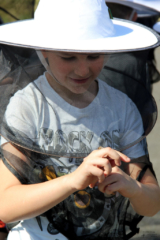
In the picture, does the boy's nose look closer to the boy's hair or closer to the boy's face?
the boy's face

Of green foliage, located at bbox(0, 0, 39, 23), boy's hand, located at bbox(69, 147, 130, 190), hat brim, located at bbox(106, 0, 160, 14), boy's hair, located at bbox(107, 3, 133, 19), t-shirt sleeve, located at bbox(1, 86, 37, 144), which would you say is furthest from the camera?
green foliage, located at bbox(0, 0, 39, 23)

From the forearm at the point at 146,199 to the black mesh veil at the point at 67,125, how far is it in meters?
0.09

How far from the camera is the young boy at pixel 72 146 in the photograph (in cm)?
98

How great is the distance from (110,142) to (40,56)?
0.42 m

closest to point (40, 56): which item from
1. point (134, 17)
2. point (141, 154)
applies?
point (141, 154)

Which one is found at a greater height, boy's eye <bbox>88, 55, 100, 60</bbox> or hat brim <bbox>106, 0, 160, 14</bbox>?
boy's eye <bbox>88, 55, 100, 60</bbox>

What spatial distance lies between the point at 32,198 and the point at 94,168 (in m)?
0.27

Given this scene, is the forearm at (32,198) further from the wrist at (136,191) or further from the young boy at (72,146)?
the wrist at (136,191)

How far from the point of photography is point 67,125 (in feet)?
3.58

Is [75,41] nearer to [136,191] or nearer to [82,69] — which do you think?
[82,69]

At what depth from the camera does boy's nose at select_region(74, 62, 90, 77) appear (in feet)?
3.27

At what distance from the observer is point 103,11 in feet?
3.44

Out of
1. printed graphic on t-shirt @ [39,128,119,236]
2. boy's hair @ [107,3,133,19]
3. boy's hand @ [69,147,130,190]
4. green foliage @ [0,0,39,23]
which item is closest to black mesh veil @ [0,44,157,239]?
printed graphic on t-shirt @ [39,128,119,236]

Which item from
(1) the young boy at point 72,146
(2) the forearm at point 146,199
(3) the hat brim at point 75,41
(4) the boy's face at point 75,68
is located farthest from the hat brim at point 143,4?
(2) the forearm at point 146,199
